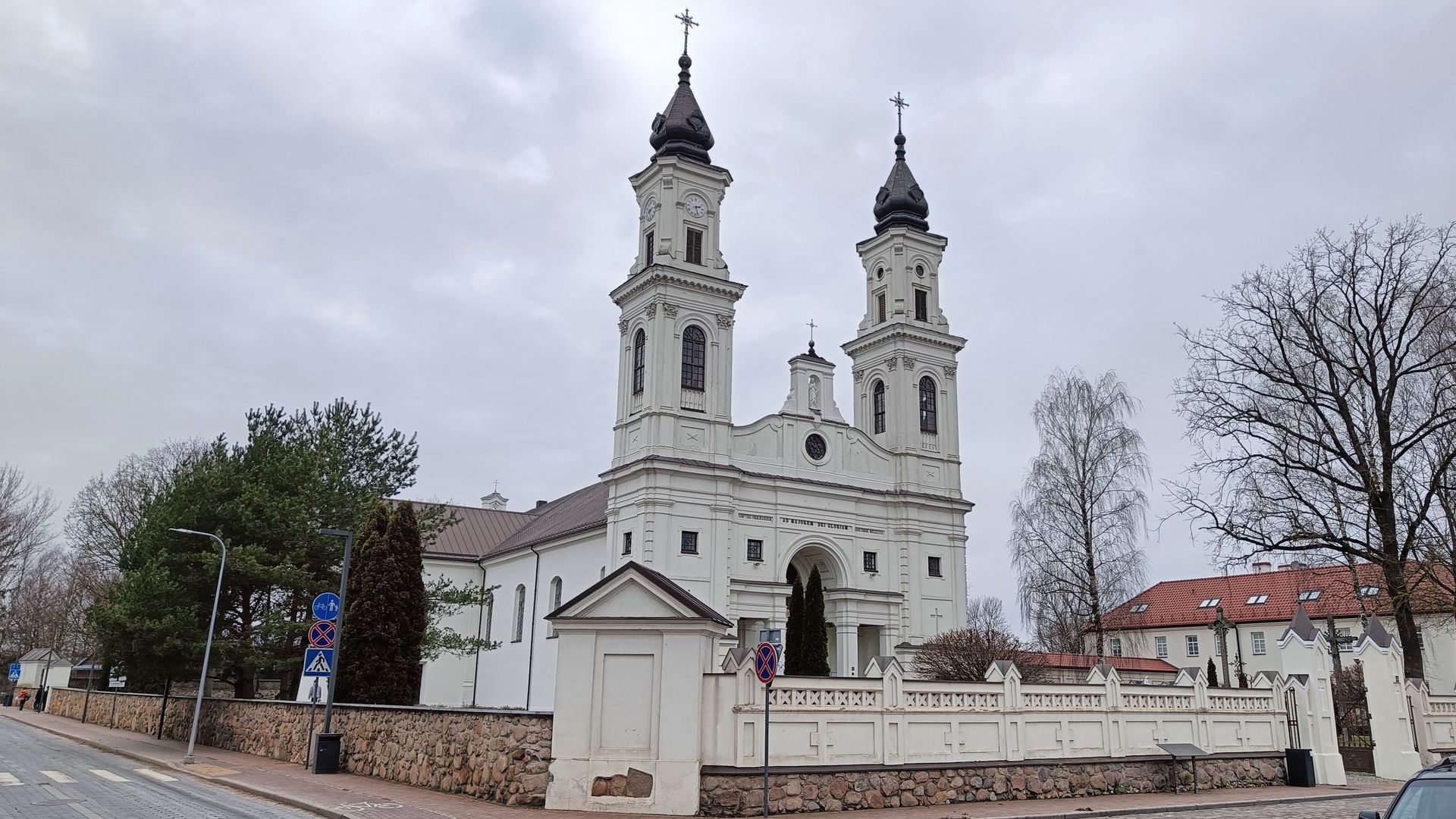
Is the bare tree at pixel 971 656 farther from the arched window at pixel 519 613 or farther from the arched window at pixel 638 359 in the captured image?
the arched window at pixel 519 613

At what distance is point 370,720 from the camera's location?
66.5 feet

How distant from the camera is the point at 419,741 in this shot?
18.1m

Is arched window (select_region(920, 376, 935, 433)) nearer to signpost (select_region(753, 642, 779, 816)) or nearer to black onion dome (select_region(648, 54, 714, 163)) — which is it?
black onion dome (select_region(648, 54, 714, 163))

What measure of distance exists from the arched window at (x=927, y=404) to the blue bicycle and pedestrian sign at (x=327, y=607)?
2733 cm

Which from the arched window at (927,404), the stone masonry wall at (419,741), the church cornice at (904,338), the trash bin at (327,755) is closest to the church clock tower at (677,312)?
the church cornice at (904,338)

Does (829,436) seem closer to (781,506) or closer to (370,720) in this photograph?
(781,506)

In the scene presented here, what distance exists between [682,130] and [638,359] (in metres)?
9.30

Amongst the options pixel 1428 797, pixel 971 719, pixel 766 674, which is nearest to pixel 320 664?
pixel 766 674

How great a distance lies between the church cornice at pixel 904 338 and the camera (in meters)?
43.3

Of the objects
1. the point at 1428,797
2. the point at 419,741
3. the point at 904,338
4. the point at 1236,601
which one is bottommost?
the point at 419,741

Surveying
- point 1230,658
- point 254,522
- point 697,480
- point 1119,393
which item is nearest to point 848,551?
point 697,480

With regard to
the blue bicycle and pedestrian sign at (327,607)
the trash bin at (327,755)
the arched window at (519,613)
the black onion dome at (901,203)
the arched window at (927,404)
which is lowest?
the trash bin at (327,755)

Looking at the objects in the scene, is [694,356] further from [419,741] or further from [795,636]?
[419,741]

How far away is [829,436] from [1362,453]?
2009 cm
